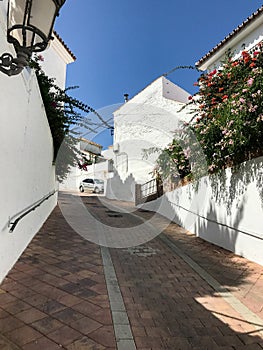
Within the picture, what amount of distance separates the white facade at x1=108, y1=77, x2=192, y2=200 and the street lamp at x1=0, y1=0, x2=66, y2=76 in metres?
11.3

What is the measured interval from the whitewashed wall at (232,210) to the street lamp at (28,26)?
3776 mm

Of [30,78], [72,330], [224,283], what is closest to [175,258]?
[224,283]

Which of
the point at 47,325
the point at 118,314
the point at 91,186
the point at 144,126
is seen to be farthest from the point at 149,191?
the point at 47,325

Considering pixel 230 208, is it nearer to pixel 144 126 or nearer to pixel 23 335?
pixel 23 335

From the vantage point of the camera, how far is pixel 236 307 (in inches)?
106

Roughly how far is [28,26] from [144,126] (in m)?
14.3

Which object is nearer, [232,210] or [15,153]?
[15,153]

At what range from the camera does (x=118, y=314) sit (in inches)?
92.9

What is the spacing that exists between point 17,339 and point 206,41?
1191cm

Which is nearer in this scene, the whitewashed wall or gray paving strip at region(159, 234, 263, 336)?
gray paving strip at region(159, 234, 263, 336)

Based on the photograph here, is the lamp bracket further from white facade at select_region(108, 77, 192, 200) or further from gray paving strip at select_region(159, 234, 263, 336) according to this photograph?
white facade at select_region(108, 77, 192, 200)

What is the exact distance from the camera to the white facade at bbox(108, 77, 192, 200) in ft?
46.0

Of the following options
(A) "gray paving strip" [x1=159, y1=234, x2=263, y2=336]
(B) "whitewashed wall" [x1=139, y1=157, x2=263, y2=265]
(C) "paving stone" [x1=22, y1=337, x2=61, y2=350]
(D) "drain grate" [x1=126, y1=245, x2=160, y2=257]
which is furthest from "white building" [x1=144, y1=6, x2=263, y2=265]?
(C) "paving stone" [x1=22, y1=337, x2=61, y2=350]

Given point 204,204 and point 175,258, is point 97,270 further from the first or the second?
point 204,204
